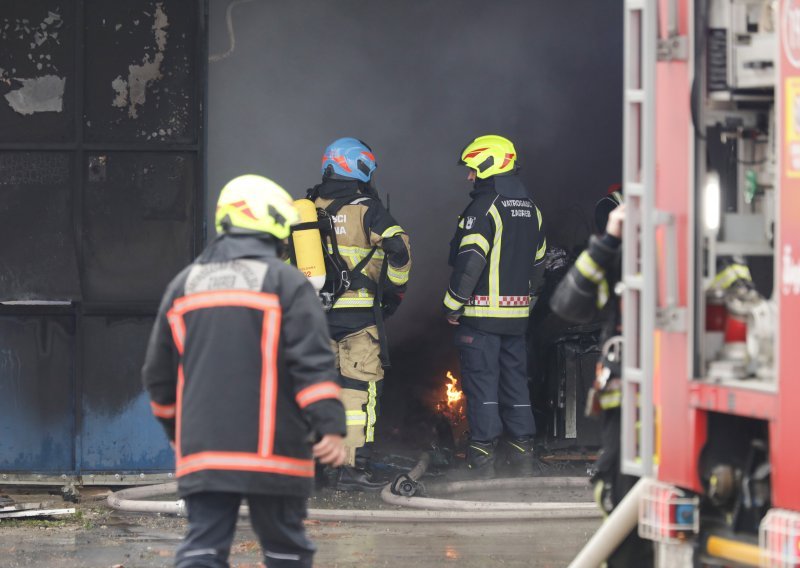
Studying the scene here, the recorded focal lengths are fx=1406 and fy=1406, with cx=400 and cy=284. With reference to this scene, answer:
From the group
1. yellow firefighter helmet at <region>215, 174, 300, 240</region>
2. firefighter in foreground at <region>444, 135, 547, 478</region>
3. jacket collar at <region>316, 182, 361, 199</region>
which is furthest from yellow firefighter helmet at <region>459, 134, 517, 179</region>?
yellow firefighter helmet at <region>215, 174, 300, 240</region>

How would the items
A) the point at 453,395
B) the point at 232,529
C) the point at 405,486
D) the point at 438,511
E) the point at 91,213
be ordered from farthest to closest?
the point at 453,395 → the point at 91,213 → the point at 405,486 → the point at 438,511 → the point at 232,529

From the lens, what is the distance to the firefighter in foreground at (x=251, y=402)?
5238mm

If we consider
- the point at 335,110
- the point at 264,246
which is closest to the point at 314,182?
the point at 335,110

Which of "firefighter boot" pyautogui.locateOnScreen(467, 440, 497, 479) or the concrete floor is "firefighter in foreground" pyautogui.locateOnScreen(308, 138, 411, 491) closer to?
"firefighter boot" pyautogui.locateOnScreen(467, 440, 497, 479)

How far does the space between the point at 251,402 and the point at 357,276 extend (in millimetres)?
4078

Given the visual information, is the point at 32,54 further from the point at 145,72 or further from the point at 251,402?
the point at 251,402

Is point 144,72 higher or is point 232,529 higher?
point 144,72

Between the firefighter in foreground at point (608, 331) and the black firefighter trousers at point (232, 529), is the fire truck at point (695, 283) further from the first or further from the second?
the black firefighter trousers at point (232, 529)

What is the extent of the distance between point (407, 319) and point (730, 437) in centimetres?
715

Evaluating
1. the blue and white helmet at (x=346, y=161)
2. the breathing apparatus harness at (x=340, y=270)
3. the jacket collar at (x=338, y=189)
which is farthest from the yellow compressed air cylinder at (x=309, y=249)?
the blue and white helmet at (x=346, y=161)

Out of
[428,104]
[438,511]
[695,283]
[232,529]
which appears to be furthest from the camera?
[428,104]

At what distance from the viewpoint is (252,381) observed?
528cm

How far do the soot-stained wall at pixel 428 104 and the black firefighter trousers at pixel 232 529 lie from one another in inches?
231

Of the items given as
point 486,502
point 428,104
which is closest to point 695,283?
point 486,502
